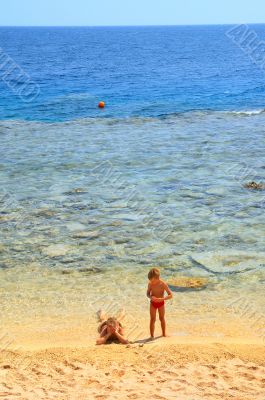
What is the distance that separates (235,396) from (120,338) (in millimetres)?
3244

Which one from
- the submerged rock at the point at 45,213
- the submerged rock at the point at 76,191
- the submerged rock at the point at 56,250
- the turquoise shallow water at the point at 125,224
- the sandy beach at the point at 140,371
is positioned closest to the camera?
the sandy beach at the point at 140,371

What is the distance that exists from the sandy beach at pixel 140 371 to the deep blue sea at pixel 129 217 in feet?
4.44

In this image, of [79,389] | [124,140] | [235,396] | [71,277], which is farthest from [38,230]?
[124,140]

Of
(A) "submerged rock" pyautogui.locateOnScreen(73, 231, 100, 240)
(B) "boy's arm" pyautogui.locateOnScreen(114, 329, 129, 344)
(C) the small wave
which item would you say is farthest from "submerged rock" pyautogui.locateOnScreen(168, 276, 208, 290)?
(C) the small wave

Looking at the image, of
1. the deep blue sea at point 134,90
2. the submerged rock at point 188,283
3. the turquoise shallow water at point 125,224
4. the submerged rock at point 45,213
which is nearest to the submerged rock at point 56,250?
the turquoise shallow water at point 125,224

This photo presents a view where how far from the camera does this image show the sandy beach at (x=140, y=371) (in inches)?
364

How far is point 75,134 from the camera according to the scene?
3644cm

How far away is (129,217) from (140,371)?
10294mm

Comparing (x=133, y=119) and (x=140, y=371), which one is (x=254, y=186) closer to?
(x=140, y=371)

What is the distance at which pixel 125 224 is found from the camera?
19.4 metres

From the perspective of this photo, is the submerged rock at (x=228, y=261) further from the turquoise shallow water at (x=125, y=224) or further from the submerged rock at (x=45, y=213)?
the submerged rock at (x=45, y=213)

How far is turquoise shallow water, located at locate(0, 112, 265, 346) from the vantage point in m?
14.5

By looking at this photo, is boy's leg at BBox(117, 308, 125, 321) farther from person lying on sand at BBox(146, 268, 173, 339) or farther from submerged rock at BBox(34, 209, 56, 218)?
submerged rock at BBox(34, 209, 56, 218)

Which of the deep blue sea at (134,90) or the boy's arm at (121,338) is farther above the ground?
the deep blue sea at (134,90)
